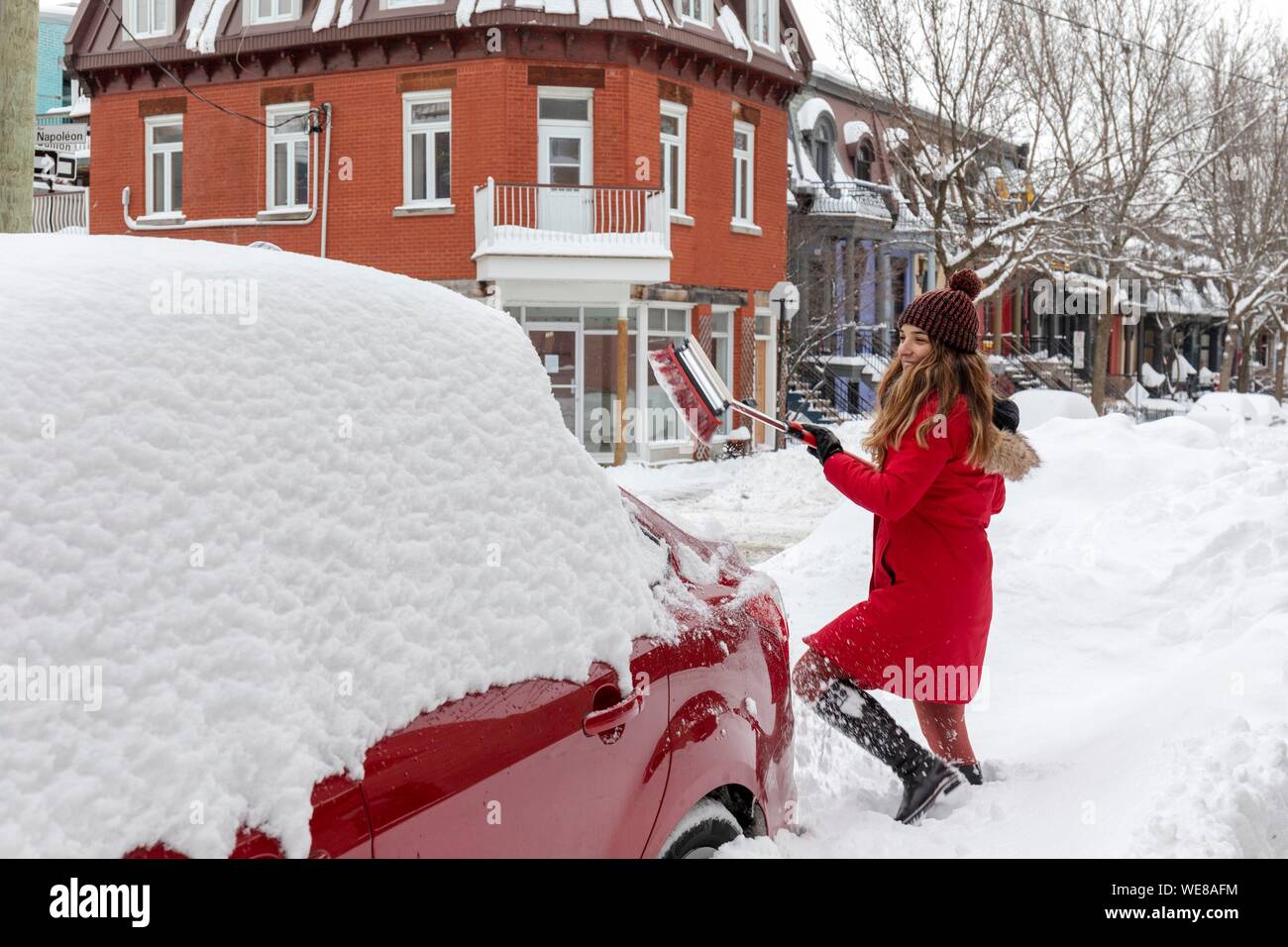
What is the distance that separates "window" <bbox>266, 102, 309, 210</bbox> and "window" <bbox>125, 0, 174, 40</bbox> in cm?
271

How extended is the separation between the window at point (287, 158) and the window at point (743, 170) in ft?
24.6

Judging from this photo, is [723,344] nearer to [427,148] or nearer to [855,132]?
[427,148]

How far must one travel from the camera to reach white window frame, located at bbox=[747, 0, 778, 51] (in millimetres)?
22797

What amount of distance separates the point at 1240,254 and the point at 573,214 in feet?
64.5

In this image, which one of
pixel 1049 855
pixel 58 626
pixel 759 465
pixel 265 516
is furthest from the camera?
pixel 759 465

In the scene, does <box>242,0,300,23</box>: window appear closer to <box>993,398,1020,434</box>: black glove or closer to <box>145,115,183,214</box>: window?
<box>145,115,183,214</box>: window

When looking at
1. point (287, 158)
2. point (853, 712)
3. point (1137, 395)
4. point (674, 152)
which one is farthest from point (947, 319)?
point (1137, 395)

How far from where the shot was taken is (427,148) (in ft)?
67.6

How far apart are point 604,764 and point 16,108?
23.7ft

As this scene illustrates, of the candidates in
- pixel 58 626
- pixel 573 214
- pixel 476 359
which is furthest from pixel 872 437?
pixel 573 214

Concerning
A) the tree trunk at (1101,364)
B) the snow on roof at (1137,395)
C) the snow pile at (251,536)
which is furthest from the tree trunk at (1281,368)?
the snow pile at (251,536)

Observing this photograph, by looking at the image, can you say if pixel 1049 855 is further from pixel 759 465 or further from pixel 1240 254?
pixel 1240 254

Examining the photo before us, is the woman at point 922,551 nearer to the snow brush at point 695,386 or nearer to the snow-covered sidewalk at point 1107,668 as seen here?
the snow-covered sidewalk at point 1107,668

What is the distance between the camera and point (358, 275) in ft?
9.07
